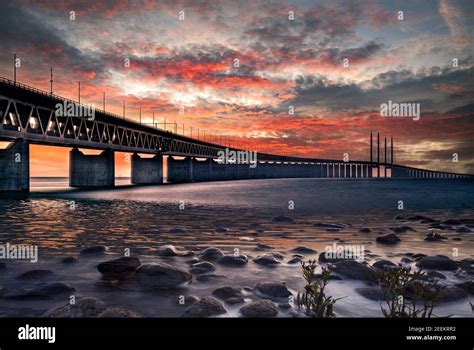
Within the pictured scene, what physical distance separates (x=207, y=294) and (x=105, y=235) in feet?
31.6

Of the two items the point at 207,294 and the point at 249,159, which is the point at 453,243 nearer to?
the point at 207,294

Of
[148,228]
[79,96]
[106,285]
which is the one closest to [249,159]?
[79,96]

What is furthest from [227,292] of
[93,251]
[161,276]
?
[93,251]

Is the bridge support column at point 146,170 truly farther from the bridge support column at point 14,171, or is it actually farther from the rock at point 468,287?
the rock at point 468,287

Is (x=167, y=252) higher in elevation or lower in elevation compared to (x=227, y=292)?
lower

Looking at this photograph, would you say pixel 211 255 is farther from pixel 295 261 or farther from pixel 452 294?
pixel 452 294

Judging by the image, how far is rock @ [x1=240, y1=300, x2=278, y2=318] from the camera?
582 cm

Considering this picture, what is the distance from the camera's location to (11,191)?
4197 cm

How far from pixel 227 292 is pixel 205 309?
1.25 meters

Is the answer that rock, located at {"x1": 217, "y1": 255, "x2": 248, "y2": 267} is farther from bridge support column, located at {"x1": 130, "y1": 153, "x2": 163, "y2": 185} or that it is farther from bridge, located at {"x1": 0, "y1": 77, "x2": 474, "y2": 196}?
bridge support column, located at {"x1": 130, "y1": 153, "x2": 163, "y2": 185}

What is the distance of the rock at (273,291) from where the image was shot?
6980 mm

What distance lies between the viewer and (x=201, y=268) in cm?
902

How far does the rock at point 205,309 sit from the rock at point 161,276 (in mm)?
1711
